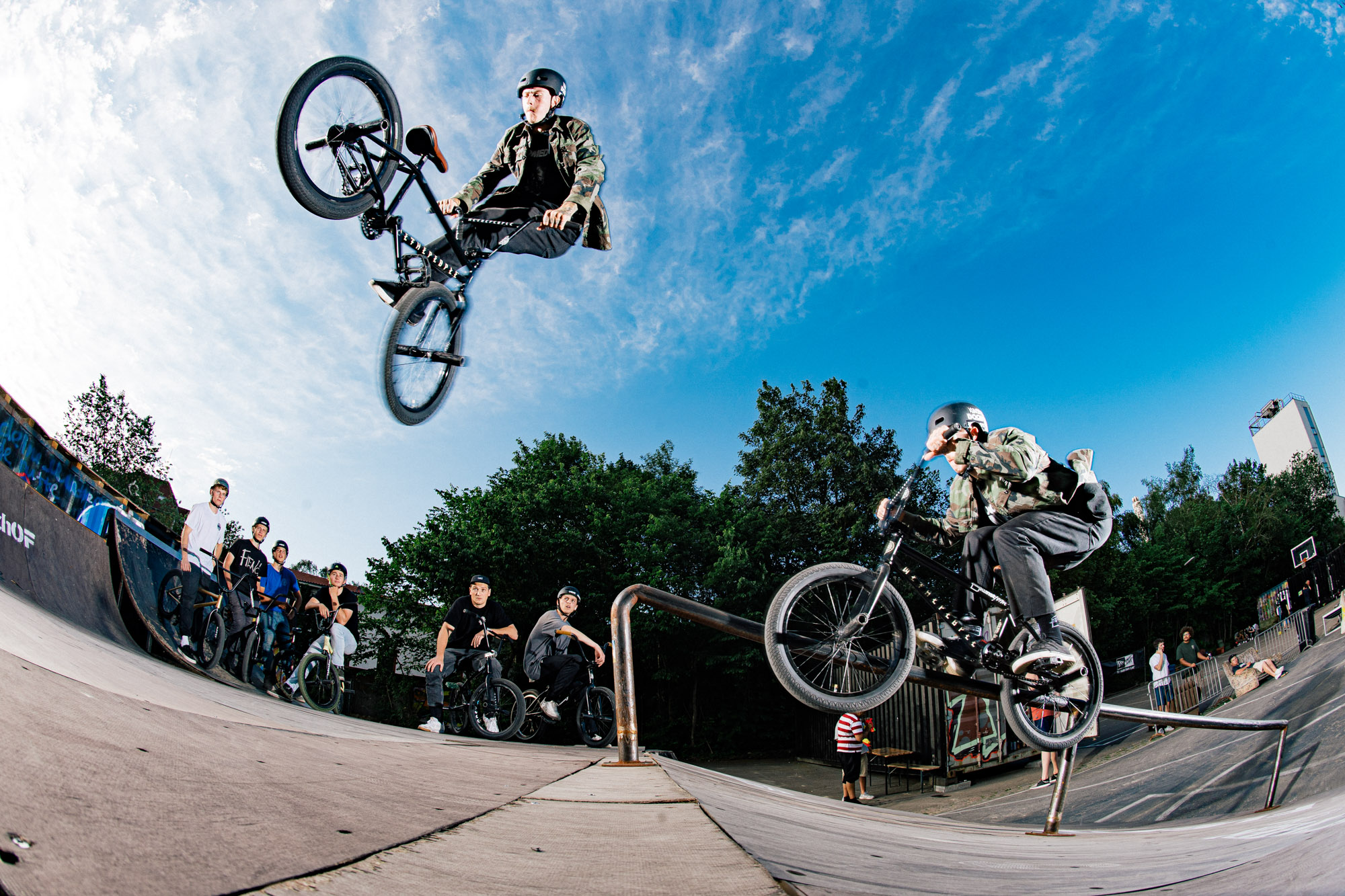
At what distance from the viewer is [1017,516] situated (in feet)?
10.3

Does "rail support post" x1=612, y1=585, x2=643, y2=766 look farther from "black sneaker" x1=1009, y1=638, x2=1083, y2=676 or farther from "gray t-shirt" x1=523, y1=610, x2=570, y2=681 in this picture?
"gray t-shirt" x1=523, y1=610, x2=570, y2=681

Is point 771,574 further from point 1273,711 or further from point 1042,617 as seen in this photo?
point 1042,617

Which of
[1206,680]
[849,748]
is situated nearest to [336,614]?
[849,748]

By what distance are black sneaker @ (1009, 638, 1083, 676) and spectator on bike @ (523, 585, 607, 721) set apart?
374cm

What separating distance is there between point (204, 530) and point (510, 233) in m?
5.08

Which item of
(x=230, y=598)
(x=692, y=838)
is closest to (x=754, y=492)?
(x=230, y=598)

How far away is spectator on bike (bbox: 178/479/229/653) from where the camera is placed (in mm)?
6633

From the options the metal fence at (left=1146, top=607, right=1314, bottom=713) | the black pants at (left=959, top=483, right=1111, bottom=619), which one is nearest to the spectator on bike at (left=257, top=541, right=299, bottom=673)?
the black pants at (left=959, top=483, right=1111, bottom=619)

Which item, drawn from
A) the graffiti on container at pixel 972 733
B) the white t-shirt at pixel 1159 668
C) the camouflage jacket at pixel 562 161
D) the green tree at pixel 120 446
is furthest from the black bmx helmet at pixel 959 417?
the green tree at pixel 120 446

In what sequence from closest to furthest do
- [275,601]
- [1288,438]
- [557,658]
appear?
[557,658] < [275,601] < [1288,438]

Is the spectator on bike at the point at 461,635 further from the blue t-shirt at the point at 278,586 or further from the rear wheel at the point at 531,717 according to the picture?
the blue t-shirt at the point at 278,586

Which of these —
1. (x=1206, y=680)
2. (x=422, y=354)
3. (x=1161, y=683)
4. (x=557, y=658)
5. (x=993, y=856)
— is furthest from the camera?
(x=1206, y=680)

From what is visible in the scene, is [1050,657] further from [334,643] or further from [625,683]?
[334,643]

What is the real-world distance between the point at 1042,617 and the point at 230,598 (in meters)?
8.25
